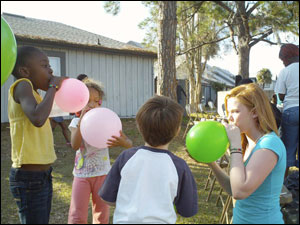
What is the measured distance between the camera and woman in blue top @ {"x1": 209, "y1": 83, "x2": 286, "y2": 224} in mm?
1387

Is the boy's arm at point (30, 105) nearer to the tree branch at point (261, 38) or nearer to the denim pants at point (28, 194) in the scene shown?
the denim pants at point (28, 194)

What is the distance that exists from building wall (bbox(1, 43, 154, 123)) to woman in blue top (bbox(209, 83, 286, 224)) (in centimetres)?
894

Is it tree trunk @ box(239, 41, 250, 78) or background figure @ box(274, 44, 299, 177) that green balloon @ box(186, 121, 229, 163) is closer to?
background figure @ box(274, 44, 299, 177)

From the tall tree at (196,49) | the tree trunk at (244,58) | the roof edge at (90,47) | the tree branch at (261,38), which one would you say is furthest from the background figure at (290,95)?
the tall tree at (196,49)

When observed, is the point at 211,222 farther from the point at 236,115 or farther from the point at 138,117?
the point at 138,117

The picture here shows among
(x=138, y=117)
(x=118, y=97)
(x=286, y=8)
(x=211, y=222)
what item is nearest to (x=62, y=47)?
(x=118, y=97)

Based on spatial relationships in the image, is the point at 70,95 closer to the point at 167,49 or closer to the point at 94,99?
the point at 94,99

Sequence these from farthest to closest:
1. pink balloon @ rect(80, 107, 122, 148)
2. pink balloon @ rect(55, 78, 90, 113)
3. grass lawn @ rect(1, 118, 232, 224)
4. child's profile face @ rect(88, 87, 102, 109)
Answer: grass lawn @ rect(1, 118, 232, 224), child's profile face @ rect(88, 87, 102, 109), pink balloon @ rect(55, 78, 90, 113), pink balloon @ rect(80, 107, 122, 148)

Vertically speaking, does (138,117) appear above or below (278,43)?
below

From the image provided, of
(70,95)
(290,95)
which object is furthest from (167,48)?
(70,95)

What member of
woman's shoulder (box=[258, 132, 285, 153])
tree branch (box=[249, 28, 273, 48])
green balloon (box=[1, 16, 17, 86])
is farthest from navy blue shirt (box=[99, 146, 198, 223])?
tree branch (box=[249, 28, 273, 48])

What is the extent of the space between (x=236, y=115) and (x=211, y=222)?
2.05 m

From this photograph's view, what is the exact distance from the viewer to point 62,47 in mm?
9445

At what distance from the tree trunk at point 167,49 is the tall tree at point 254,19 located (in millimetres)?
4351
